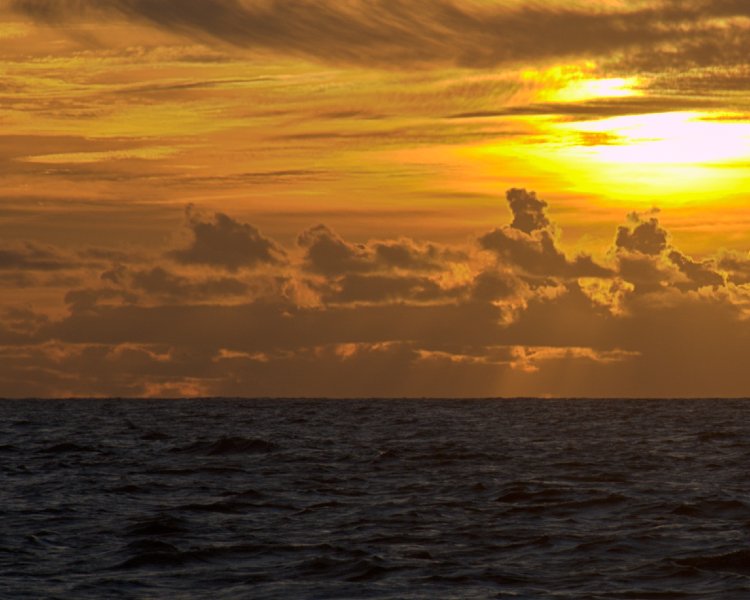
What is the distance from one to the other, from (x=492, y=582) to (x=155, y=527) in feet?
37.9

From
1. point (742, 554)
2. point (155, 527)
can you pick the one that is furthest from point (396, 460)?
point (742, 554)

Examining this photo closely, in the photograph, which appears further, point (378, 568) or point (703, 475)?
point (703, 475)

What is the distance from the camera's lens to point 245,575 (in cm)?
2792

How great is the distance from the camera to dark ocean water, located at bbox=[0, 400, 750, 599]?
27.0m

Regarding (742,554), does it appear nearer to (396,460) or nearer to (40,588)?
(40,588)

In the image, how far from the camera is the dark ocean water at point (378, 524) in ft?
88.7

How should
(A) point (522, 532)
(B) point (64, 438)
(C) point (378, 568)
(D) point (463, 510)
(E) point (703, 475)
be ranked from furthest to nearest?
(B) point (64, 438) < (E) point (703, 475) < (D) point (463, 510) < (A) point (522, 532) < (C) point (378, 568)

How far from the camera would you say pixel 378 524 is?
35625 mm

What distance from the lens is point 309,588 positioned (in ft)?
86.6

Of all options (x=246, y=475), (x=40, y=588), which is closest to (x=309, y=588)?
(x=40, y=588)

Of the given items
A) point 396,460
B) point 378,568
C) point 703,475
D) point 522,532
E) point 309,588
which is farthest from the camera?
point 396,460

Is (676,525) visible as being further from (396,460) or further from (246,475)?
(396,460)

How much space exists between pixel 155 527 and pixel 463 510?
935 cm

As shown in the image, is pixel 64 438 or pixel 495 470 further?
pixel 64 438
